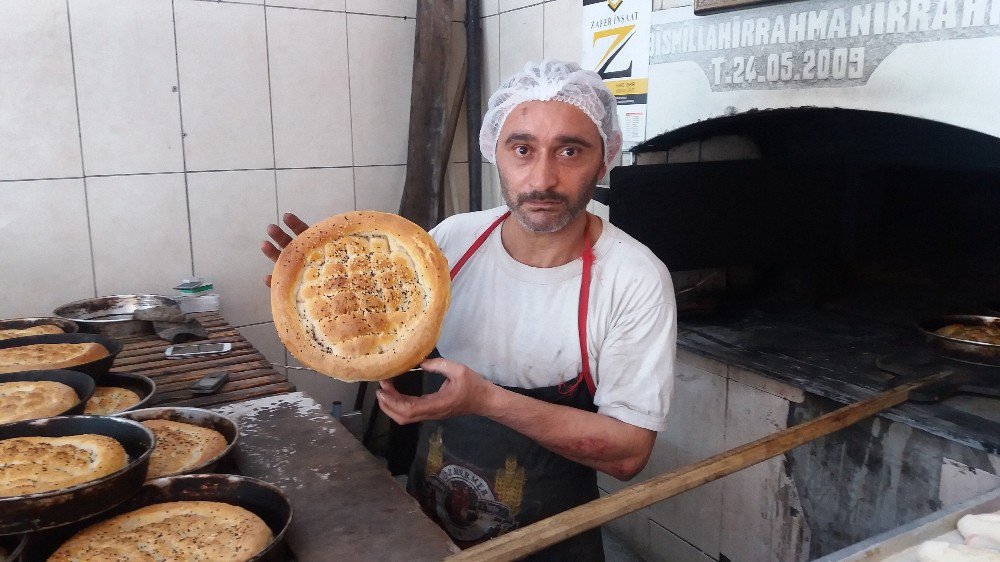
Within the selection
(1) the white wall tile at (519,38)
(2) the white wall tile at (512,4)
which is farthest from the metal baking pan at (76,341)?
(2) the white wall tile at (512,4)

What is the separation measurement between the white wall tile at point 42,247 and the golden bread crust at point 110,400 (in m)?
1.59

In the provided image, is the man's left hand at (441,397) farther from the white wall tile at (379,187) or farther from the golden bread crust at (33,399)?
the white wall tile at (379,187)

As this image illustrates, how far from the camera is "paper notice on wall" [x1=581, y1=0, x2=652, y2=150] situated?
2.74 m

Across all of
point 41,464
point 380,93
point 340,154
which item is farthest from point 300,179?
point 41,464

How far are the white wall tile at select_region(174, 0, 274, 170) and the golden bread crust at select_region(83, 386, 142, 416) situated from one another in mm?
1800

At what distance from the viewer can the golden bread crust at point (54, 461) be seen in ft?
3.79

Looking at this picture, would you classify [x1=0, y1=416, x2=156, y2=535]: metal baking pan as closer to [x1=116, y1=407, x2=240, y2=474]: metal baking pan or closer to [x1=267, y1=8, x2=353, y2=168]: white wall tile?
[x1=116, y1=407, x2=240, y2=474]: metal baking pan

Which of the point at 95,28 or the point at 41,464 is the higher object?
the point at 95,28

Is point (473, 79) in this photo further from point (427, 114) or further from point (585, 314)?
point (585, 314)

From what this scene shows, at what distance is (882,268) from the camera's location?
299 cm

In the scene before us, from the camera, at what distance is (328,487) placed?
4.94ft

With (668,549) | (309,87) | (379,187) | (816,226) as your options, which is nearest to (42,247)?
(309,87)

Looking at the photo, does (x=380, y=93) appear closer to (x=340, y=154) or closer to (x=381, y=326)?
(x=340, y=154)

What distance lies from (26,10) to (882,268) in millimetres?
3682
